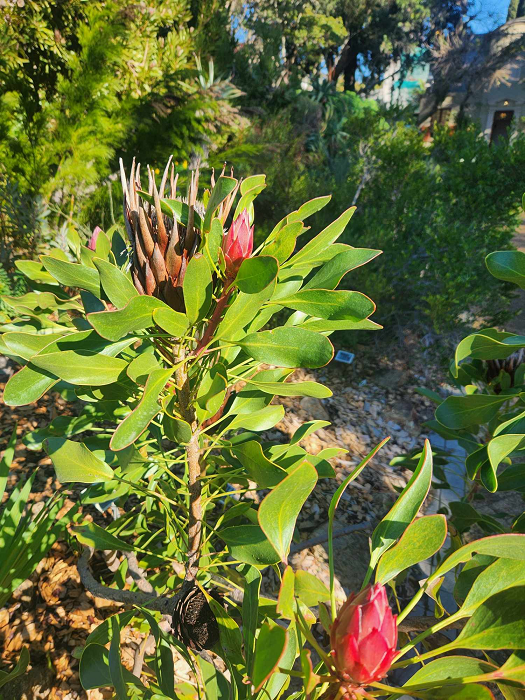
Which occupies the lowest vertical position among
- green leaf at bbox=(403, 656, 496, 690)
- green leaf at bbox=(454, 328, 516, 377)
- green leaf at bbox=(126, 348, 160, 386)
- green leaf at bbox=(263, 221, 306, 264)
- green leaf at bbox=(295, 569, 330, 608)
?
green leaf at bbox=(295, 569, 330, 608)

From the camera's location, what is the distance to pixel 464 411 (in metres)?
0.91

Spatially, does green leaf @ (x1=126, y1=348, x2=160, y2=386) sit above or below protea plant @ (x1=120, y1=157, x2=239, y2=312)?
below

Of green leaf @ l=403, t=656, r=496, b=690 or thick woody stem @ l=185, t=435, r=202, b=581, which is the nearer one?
green leaf @ l=403, t=656, r=496, b=690

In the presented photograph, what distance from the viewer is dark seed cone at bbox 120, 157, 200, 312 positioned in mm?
642

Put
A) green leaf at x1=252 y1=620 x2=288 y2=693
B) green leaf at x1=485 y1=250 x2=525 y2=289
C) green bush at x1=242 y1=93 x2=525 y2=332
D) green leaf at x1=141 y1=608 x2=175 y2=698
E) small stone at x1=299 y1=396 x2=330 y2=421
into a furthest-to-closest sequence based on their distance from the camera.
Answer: green bush at x1=242 y1=93 x2=525 y2=332, small stone at x1=299 y1=396 x2=330 y2=421, green leaf at x1=485 y1=250 x2=525 y2=289, green leaf at x1=141 y1=608 x2=175 y2=698, green leaf at x1=252 y1=620 x2=288 y2=693

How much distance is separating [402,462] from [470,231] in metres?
3.16

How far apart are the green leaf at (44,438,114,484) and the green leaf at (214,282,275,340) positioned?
0.28m

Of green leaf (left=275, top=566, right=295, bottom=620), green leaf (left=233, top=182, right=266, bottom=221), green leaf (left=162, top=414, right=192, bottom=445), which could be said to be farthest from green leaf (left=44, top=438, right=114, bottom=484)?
green leaf (left=233, top=182, right=266, bottom=221)

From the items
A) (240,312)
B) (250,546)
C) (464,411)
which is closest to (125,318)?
(240,312)

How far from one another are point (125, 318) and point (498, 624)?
54 centimetres

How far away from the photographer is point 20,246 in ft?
11.5

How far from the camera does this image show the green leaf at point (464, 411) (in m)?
0.89

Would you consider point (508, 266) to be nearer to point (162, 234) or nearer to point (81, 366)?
point (162, 234)

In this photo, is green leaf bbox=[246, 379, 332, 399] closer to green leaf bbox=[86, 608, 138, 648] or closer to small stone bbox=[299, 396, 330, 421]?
green leaf bbox=[86, 608, 138, 648]
